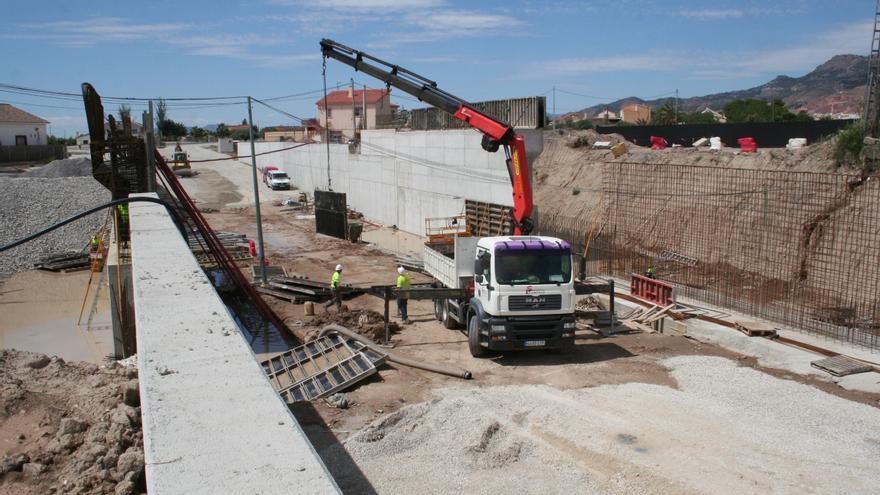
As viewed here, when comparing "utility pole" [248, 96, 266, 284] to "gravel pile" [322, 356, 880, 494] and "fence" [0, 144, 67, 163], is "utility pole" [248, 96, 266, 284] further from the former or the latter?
"fence" [0, 144, 67, 163]

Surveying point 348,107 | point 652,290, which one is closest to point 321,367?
point 652,290

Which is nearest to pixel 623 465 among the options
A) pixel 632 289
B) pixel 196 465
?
pixel 196 465

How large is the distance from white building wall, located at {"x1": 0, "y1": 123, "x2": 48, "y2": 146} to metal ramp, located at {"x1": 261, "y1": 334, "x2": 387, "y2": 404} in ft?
233

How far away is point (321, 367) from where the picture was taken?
1433 cm

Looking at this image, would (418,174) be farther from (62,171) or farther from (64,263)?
(62,171)

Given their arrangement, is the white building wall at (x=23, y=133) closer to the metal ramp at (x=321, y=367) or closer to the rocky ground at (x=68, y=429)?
the metal ramp at (x=321, y=367)

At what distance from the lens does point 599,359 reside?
49.4ft

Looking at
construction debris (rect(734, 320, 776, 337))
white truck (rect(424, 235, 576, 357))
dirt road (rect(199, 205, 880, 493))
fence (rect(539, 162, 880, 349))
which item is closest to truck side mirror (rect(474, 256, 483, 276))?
white truck (rect(424, 235, 576, 357))

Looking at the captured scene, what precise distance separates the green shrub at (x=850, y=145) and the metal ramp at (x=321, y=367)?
20318 mm

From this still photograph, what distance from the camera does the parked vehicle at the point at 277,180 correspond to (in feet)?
189

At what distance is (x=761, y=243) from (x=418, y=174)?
16.1 metres

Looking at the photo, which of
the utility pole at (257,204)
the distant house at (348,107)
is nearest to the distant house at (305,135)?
the distant house at (348,107)

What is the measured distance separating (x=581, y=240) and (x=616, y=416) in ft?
40.3

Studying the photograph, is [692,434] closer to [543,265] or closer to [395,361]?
[543,265]
